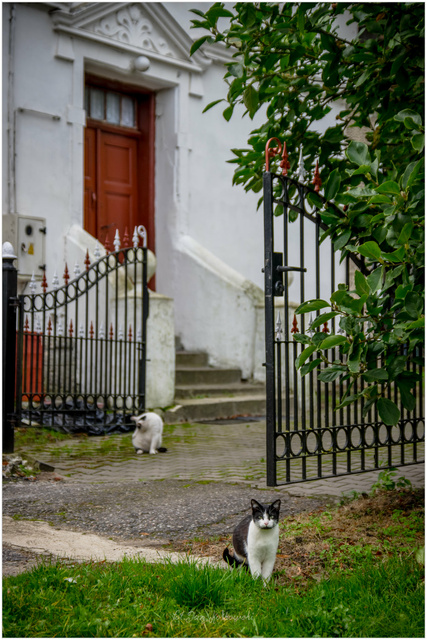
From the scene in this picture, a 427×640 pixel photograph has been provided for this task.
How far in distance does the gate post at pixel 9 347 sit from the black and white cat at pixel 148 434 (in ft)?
4.32

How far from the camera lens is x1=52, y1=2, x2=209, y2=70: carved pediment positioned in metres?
11.1

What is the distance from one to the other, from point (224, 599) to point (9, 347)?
4.81 meters

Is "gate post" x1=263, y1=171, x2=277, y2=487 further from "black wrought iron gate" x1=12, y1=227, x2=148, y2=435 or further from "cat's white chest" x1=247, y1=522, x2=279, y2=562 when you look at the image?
"black wrought iron gate" x1=12, y1=227, x2=148, y2=435

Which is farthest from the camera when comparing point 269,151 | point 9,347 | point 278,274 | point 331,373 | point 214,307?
point 214,307

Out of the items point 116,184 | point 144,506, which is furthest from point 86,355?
point 116,184

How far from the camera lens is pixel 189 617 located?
3125 millimetres

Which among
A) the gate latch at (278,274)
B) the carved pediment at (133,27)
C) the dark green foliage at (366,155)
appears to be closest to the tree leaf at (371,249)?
the dark green foliage at (366,155)

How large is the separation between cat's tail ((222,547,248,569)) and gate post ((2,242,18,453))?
12.8 ft

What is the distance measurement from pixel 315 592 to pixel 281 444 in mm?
4564

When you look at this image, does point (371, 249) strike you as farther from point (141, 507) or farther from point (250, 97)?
point (141, 507)

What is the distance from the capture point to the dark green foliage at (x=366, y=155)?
352cm

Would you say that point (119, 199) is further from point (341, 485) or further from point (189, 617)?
point (189, 617)

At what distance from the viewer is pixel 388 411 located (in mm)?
3881

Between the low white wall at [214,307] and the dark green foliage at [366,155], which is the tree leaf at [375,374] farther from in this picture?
the low white wall at [214,307]
